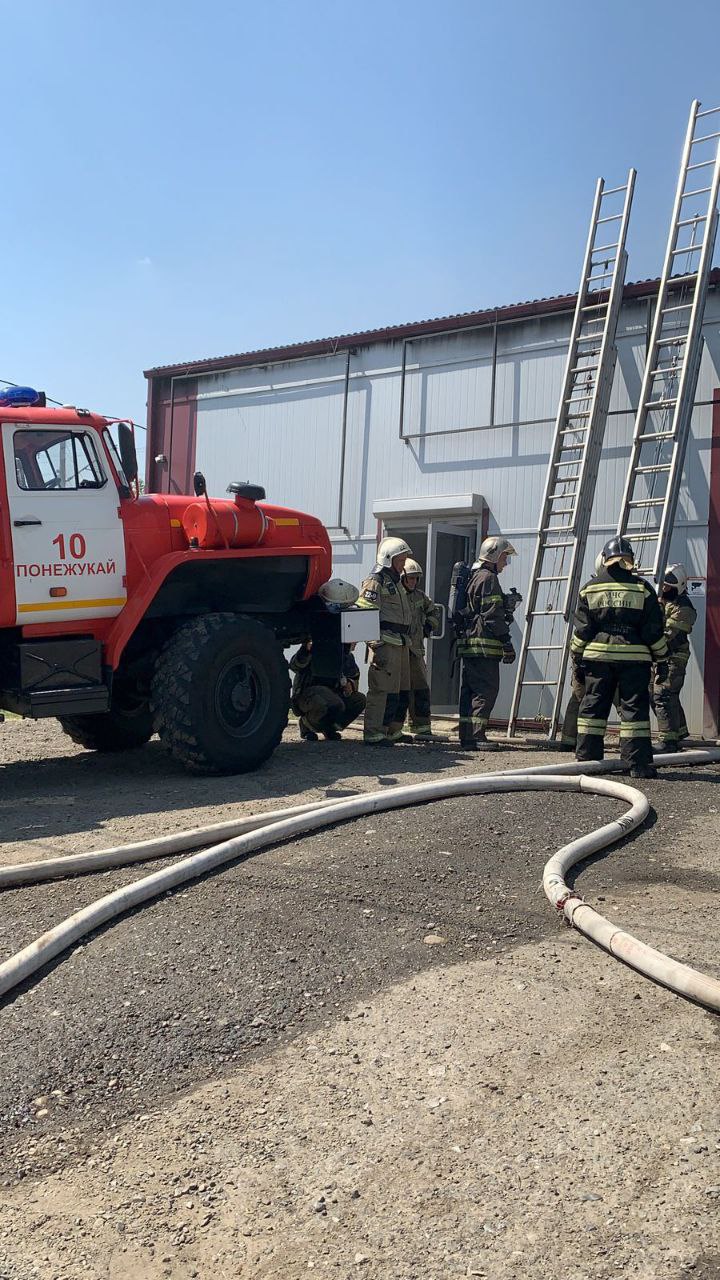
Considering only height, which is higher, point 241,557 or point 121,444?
point 121,444

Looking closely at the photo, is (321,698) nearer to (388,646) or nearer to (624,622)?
(388,646)

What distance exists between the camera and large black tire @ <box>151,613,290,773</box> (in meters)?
8.11

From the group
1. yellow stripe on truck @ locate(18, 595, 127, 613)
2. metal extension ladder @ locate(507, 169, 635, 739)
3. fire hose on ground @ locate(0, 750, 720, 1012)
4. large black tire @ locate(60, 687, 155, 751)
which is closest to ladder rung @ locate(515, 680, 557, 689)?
metal extension ladder @ locate(507, 169, 635, 739)

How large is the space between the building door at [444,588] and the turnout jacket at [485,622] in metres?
2.25

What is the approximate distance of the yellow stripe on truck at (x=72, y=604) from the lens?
7.82 meters

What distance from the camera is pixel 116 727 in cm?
973

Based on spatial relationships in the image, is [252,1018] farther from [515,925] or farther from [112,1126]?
[515,925]

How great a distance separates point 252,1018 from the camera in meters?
3.76

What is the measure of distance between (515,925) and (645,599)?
15.2 feet

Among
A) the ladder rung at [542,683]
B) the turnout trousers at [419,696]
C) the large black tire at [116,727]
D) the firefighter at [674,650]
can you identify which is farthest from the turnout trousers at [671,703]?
the large black tire at [116,727]

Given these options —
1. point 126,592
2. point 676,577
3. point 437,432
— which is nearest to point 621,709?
point 676,577

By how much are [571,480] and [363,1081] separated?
29.0ft

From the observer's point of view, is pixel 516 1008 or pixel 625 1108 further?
pixel 516 1008

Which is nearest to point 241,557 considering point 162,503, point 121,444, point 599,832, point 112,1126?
point 162,503
